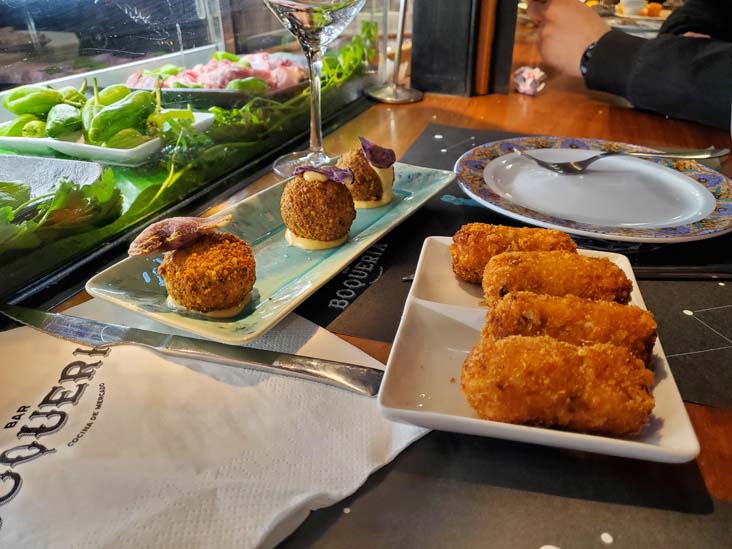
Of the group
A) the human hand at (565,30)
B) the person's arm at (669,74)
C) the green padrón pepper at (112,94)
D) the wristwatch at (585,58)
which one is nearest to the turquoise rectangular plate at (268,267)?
the green padrón pepper at (112,94)

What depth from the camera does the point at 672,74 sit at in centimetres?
161

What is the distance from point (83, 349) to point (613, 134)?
1.47m

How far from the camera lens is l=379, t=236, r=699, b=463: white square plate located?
0.47 metres

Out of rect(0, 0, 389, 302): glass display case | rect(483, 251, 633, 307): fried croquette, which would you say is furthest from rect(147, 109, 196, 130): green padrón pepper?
rect(483, 251, 633, 307): fried croquette

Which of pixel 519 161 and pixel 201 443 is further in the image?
pixel 519 161

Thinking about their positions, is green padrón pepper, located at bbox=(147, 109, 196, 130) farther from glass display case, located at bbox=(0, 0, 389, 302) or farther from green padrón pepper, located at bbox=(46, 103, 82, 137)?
green padrón pepper, located at bbox=(46, 103, 82, 137)

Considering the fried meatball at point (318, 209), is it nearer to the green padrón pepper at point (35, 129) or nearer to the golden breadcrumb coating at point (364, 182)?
the golden breadcrumb coating at point (364, 182)

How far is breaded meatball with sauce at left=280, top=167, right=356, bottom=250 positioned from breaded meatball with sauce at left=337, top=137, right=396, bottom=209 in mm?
119

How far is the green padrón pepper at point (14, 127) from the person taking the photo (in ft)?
3.11

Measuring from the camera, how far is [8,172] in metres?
0.84

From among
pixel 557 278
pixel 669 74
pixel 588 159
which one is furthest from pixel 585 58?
pixel 557 278

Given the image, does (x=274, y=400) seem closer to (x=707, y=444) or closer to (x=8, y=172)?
(x=707, y=444)

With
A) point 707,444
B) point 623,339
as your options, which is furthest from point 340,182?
point 707,444

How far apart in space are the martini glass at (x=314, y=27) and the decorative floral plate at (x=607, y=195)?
13.9 inches
